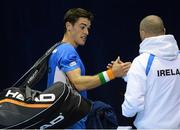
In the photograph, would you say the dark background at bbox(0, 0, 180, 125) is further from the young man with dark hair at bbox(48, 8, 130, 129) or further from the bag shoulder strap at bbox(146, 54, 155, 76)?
the bag shoulder strap at bbox(146, 54, 155, 76)

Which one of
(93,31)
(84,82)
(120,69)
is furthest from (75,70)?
(93,31)

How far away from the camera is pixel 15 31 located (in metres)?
3.84

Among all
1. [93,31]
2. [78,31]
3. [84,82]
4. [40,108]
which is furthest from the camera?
[93,31]

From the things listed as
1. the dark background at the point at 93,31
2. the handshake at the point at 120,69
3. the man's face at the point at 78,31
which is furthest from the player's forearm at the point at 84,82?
the dark background at the point at 93,31

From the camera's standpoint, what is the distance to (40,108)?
1.88 metres

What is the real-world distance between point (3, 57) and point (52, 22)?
1.71 ft

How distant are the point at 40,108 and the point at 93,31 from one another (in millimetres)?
1958

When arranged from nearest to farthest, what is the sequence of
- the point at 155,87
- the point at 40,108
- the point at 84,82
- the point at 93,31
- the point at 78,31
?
the point at 40,108, the point at 155,87, the point at 84,82, the point at 78,31, the point at 93,31

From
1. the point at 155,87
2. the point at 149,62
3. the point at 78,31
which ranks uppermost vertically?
the point at 78,31

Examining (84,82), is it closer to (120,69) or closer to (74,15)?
(120,69)

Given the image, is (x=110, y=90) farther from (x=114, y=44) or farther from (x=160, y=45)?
(x=160, y=45)

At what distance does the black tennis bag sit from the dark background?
5.96 feet

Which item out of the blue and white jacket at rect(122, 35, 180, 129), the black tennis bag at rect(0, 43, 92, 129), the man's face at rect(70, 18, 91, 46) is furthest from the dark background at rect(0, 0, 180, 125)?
the black tennis bag at rect(0, 43, 92, 129)

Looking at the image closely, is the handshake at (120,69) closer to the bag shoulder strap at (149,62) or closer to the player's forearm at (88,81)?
the player's forearm at (88,81)
